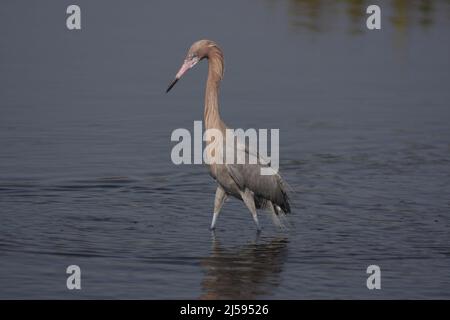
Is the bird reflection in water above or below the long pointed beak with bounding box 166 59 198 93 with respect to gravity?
below

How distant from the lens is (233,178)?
1153 centimetres

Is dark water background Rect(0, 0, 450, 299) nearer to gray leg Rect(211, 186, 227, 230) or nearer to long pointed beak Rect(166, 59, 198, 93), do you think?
gray leg Rect(211, 186, 227, 230)

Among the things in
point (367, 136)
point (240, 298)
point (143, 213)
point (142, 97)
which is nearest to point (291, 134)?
point (367, 136)

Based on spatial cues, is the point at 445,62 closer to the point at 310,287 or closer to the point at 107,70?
the point at 107,70

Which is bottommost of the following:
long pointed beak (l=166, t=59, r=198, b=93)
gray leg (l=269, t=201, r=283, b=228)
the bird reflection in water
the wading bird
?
the bird reflection in water

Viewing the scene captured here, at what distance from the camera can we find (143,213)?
12.2m

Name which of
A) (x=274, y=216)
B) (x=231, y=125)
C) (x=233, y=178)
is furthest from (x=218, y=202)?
(x=231, y=125)

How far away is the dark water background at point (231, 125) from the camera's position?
10.3m

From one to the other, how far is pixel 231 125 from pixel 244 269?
18.0 feet

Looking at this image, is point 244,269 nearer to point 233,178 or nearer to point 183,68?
point 233,178

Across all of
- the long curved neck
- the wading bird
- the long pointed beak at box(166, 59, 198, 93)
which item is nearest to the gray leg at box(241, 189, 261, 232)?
the wading bird

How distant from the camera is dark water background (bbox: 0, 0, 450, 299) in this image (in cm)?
1032

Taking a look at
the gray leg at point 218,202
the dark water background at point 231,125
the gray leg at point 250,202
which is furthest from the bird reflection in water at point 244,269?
the gray leg at point 218,202

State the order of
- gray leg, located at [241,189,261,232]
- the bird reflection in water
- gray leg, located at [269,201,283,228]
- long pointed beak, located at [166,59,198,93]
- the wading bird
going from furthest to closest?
gray leg, located at [269,201,283,228] < long pointed beak, located at [166,59,198,93] < gray leg, located at [241,189,261,232] < the wading bird < the bird reflection in water
